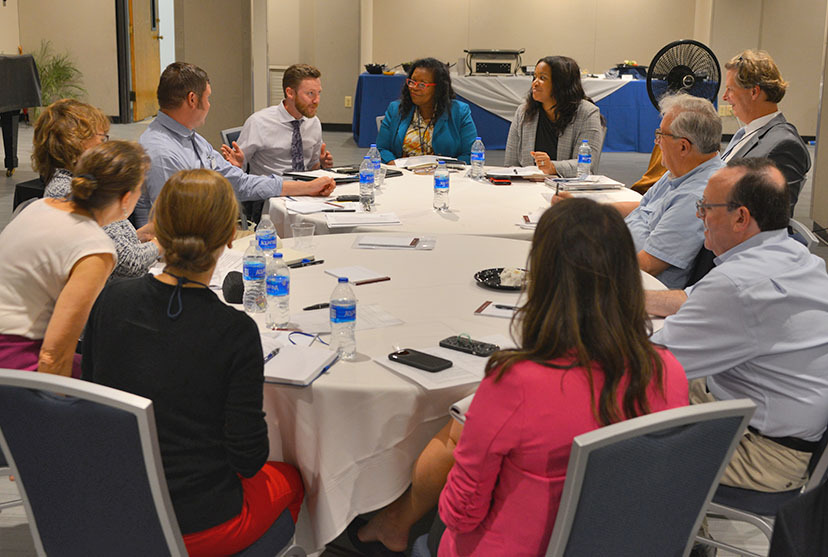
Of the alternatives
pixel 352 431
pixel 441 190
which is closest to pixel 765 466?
pixel 352 431

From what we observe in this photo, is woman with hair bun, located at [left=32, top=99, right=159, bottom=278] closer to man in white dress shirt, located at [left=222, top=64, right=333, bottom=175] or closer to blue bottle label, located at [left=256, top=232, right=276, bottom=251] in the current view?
blue bottle label, located at [left=256, top=232, right=276, bottom=251]

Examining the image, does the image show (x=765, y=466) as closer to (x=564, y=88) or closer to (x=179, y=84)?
(x=179, y=84)

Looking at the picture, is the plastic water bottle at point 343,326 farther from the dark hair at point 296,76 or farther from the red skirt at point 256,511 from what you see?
the dark hair at point 296,76

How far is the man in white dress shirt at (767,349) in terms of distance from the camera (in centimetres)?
203

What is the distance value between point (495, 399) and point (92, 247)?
1325 millimetres

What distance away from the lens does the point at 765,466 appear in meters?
2.07

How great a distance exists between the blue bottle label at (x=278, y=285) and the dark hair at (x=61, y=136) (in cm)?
102

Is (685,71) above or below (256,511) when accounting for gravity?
above

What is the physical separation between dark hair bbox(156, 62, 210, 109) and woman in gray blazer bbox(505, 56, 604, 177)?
2.03m

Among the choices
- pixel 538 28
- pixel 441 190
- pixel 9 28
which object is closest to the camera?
pixel 441 190

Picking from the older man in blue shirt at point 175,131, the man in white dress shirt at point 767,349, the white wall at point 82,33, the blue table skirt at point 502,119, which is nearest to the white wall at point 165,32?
the white wall at point 82,33

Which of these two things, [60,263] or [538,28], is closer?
[60,263]

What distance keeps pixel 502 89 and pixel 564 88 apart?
19.8 feet

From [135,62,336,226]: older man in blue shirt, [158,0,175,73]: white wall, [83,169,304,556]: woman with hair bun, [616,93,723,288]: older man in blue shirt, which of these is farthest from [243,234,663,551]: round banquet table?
[158,0,175,73]: white wall
